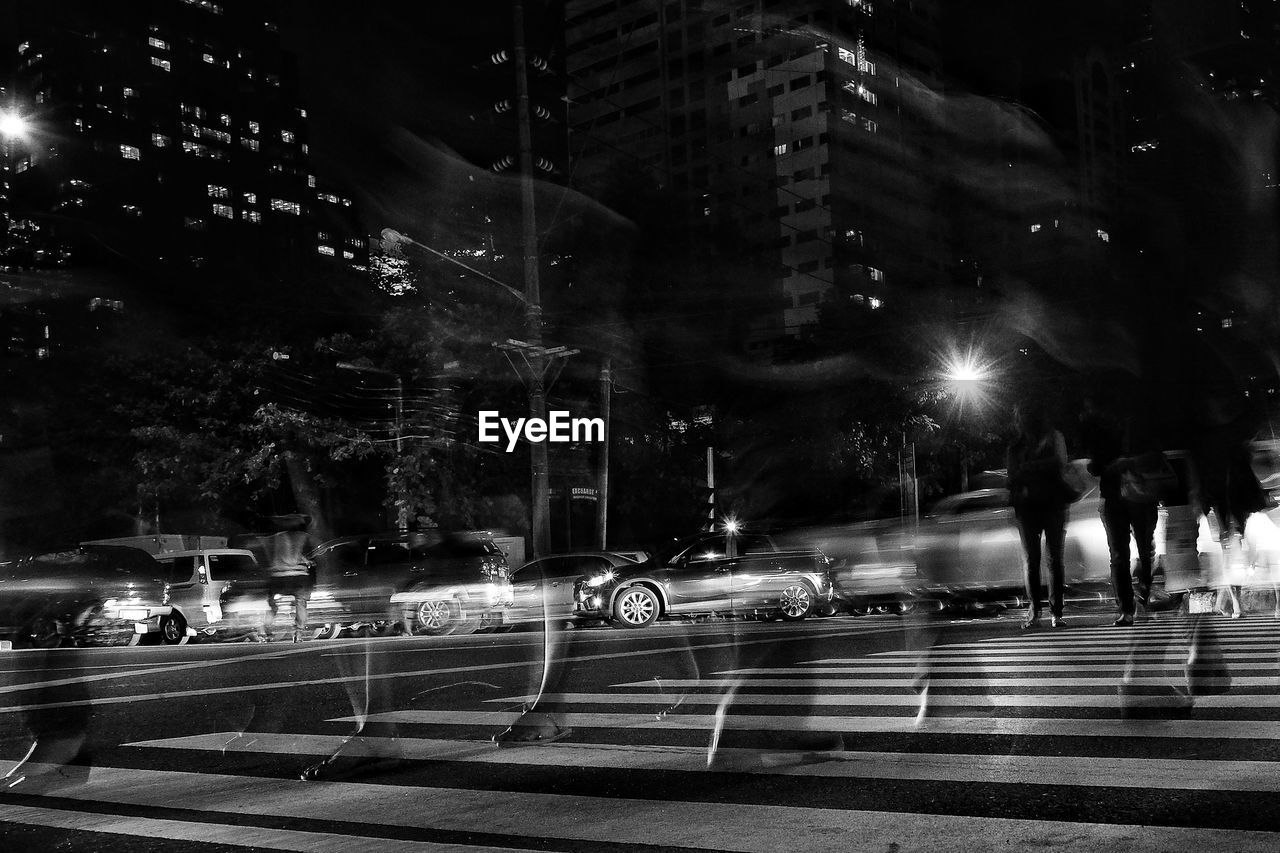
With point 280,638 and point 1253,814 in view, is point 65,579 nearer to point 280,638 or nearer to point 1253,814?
point 280,638

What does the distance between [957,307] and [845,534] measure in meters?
18.4

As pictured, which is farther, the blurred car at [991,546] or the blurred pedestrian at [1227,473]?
the blurred car at [991,546]

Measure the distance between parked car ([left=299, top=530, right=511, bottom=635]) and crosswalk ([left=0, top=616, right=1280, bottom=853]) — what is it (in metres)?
13.1

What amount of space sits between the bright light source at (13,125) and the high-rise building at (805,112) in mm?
88180

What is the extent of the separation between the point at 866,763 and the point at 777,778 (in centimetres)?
40

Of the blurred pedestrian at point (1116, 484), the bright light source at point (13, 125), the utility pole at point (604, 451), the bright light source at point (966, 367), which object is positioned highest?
the bright light source at point (13, 125)

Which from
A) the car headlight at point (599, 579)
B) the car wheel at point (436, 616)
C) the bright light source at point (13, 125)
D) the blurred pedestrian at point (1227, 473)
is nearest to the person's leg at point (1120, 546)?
the blurred pedestrian at point (1227, 473)

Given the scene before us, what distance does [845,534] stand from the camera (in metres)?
19.8

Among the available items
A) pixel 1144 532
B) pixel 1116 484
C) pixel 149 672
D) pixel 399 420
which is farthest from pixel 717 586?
pixel 399 420

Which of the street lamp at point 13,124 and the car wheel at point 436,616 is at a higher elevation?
the street lamp at point 13,124

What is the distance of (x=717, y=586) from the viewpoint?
2005cm

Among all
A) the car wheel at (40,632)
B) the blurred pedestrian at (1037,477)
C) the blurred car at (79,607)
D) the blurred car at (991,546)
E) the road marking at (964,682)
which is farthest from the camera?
the blurred car at (79,607)

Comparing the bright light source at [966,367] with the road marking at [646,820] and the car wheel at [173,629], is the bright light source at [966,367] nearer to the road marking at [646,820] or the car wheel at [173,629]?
the car wheel at [173,629]

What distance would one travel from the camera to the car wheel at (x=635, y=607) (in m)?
20.3
